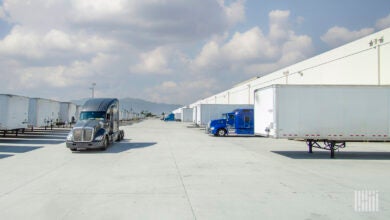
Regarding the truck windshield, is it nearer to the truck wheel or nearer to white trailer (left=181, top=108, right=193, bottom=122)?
the truck wheel

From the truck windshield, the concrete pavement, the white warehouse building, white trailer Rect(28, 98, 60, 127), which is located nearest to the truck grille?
the truck windshield

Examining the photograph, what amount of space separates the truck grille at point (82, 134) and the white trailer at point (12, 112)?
392 inches

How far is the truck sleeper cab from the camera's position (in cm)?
1720

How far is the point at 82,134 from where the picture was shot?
1720 centimetres

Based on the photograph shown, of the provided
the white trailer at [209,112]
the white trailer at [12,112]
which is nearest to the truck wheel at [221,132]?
the white trailer at [209,112]

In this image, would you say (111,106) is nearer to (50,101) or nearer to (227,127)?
(227,127)

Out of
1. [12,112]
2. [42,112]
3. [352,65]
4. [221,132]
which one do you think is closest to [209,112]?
[221,132]

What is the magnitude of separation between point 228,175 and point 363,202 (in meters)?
4.37

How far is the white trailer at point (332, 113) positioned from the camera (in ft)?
50.0

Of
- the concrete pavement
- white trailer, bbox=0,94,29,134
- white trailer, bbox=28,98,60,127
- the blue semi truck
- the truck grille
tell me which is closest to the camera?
the concrete pavement

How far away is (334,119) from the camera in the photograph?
50.4 feet

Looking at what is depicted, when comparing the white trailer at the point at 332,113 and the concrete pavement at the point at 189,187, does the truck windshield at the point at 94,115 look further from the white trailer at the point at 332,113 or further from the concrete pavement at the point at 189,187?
the white trailer at the point at 332,113

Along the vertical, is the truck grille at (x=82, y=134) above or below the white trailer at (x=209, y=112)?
below

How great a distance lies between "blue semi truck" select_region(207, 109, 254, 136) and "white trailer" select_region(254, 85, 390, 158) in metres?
13.8
